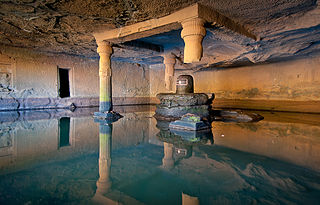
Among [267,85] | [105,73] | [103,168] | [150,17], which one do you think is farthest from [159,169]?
[267,85]

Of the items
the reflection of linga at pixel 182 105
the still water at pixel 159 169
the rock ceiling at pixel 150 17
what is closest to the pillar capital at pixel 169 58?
the rock ceiling at pixel 150 17

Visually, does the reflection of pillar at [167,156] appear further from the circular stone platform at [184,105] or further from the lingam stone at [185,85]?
the lingam stone at [185,85]

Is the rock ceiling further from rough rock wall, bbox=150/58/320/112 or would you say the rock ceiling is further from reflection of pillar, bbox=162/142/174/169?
reflection of pillar, bbox=162/142/174/169

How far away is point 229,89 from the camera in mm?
10039

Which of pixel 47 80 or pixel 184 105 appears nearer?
pixel 184 105

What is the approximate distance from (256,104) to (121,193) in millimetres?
8837

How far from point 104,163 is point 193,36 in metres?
2.83

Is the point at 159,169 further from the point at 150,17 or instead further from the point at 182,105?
the point at 182,105

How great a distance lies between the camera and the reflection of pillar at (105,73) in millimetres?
5617

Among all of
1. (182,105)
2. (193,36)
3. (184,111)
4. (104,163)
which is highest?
(193,36)

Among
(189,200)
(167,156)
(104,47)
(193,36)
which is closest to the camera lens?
(189,200)

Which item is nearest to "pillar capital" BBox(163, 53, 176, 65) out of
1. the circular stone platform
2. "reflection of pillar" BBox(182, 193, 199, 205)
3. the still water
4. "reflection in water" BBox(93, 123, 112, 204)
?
the circular stone platform

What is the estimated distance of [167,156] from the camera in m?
2.44

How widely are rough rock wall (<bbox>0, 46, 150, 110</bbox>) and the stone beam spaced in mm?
4494
